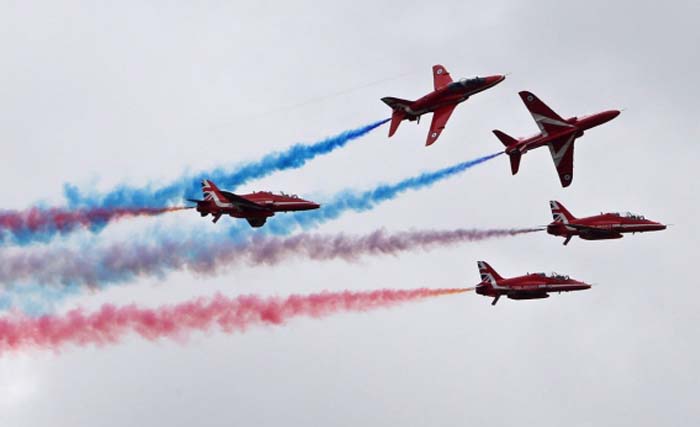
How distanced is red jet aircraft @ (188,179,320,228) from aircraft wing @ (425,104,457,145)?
9487mm

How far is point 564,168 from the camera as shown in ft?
262

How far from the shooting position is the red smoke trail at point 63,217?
230 ft

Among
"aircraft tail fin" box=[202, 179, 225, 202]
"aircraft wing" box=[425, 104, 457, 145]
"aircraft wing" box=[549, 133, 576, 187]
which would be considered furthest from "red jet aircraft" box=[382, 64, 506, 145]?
"aircraft tail fin" box=[202, 179, 225, 202]

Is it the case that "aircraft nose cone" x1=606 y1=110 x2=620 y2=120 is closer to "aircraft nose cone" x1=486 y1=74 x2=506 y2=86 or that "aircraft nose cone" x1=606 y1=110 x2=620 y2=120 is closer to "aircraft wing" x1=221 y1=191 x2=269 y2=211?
"aircraft nose cone" x1=486 y1=74 x2=506 y2=86

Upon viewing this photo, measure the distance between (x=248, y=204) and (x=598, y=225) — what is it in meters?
23.6

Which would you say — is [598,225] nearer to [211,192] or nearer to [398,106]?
[398,106]

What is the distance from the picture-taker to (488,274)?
79.4 meters

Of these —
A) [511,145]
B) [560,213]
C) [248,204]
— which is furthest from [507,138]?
[248,204]

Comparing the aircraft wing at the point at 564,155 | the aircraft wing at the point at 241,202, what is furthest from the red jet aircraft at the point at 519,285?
the aircraft wing at the point at 241,202

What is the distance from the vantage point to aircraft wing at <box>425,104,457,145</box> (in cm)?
7794

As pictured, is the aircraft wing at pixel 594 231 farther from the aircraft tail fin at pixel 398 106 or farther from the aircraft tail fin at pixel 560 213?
the aircraft tail fin at pixel 398 106

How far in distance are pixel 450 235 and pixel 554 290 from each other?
8306 mm

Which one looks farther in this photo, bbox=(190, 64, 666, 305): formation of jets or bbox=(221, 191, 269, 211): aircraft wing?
bbox=(190, 64, 666, 305): formation of jets

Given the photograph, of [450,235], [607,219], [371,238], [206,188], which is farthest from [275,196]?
[607,219]
